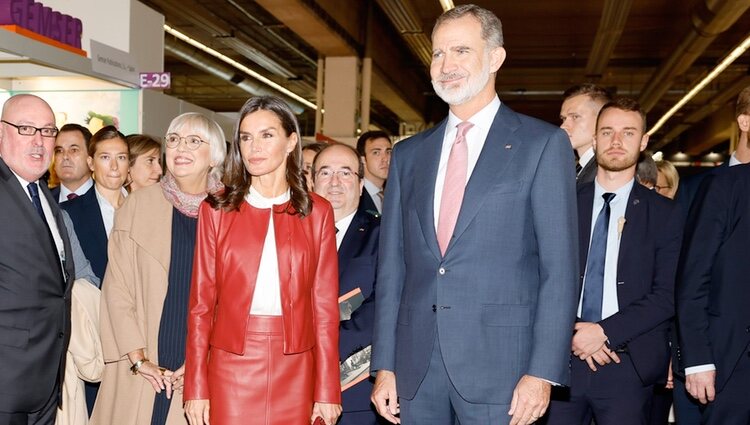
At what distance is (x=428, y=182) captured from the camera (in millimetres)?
2516

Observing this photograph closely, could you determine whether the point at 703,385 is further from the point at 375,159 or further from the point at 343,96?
the point at 343,96

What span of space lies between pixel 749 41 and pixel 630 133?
11.4 m

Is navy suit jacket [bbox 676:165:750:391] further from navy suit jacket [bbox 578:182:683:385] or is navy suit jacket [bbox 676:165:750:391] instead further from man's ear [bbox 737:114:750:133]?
man's ear [bbox 737:114:750:133]

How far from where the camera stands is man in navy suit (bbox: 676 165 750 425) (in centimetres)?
296

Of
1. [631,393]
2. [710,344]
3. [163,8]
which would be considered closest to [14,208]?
[631,393]

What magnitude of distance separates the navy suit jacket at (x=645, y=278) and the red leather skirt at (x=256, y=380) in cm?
128

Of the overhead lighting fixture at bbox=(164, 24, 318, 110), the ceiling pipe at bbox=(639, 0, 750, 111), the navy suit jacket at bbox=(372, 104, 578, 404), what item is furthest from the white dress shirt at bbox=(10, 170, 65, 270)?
the overhead lighting fixture at bbox=(164, 24, 318, 110)

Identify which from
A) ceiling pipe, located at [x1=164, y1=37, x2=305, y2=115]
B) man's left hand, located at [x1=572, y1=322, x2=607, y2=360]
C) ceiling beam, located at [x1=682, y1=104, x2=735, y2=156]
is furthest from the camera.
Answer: ceiling beam, located at [x1=682, y1=104, x2=735, y2=156]

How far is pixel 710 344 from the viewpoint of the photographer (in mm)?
3027

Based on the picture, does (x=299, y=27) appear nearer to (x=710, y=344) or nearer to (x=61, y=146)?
(x=61, y=146)

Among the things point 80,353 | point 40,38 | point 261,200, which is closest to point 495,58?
point 261,200

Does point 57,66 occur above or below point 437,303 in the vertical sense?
above

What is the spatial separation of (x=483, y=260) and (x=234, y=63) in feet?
54.3

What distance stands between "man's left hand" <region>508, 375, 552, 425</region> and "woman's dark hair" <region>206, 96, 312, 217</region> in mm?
974
